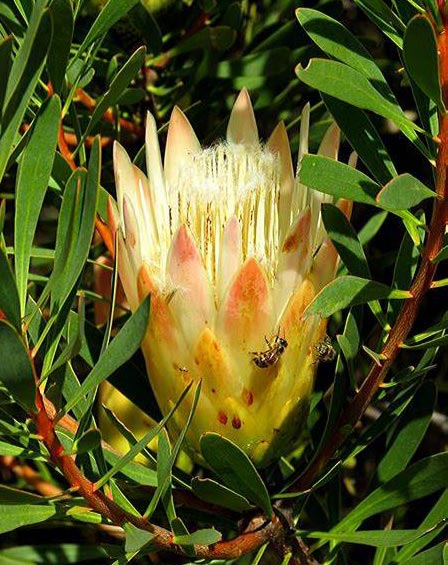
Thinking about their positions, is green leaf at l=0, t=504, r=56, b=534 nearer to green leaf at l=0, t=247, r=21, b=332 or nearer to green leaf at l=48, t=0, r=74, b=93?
green leaf at l=0, t=247, r=21, b=332

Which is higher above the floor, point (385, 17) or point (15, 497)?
point (385, 17)

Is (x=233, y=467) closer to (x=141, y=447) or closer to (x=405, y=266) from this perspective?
(x=141, y=447)

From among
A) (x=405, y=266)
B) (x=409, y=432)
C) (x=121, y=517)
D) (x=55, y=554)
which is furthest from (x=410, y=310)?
(x=55, y=554)

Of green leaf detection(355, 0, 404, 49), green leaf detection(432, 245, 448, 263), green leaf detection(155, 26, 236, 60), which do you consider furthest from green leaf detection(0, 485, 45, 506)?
green leaf detection(155, 26, 236, 60)

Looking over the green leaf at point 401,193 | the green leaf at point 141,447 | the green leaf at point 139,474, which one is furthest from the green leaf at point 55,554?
the green leaf at point 401,193

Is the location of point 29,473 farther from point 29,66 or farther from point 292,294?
point 29,66

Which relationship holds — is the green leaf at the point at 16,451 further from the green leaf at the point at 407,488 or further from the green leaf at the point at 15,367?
the green leaf at the point at 407,488
